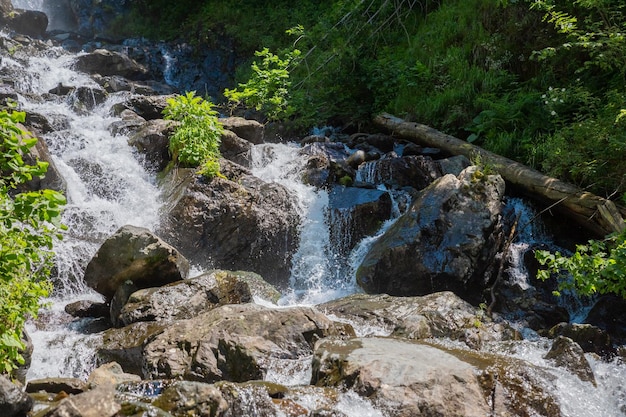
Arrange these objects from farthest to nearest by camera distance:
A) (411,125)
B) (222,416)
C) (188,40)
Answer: (188,40)
(411,125)
(222,416)

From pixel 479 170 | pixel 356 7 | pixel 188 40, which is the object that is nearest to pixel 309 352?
pixel 479 170

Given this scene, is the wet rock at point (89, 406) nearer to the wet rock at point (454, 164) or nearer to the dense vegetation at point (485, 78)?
the dense vegetation at point (485, 78)

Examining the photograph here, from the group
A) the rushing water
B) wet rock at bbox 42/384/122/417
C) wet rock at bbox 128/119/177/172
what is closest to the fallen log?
the rushing water

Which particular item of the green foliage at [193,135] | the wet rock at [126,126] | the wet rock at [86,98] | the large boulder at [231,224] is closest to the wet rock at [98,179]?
the large boulder at [231,224]

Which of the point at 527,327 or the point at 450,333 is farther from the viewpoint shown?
the point at 527,327

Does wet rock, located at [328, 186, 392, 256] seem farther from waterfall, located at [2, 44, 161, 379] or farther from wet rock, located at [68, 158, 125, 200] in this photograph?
wet rock, located at [68, 158, 125, 200]

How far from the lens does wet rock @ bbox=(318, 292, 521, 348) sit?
21.7 ft

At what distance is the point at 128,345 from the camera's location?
6.67 m

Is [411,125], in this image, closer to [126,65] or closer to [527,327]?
[527,327]

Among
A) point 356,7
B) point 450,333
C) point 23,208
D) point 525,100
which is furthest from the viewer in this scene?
point 356,7

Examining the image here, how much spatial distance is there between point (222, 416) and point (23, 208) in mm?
2019

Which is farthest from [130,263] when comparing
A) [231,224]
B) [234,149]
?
[234,149]

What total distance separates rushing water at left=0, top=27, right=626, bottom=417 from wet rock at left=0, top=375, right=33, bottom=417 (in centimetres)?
207

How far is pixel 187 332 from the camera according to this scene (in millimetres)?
6332
